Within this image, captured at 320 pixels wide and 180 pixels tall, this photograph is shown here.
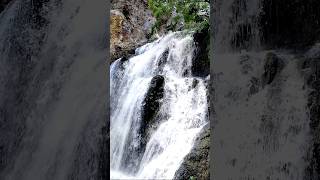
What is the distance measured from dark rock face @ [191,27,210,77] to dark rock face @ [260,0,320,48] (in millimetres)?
7010

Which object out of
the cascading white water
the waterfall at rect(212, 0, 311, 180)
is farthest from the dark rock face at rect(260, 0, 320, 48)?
the cascading white water

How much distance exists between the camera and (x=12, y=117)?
5.88 ft

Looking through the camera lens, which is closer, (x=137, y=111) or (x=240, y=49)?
(x=240, y=49)

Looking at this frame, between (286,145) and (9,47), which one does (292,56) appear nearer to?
(286,145)

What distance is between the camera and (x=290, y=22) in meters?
1.84

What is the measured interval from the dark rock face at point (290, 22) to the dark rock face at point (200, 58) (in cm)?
701

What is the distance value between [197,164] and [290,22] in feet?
13.2

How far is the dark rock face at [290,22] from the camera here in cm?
180

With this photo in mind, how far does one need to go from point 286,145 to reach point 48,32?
1.01 metres

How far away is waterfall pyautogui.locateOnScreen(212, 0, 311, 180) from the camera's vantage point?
1.78m

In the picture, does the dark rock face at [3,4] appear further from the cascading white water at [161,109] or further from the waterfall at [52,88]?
the cascading white water at [161,109]

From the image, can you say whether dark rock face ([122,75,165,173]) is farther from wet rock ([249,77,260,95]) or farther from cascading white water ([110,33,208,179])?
wet rock ([249,77,260,95])

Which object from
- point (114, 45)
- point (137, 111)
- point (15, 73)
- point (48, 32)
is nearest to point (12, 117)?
point (15, 73)

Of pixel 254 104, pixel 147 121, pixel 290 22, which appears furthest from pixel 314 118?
pixel 147 121
